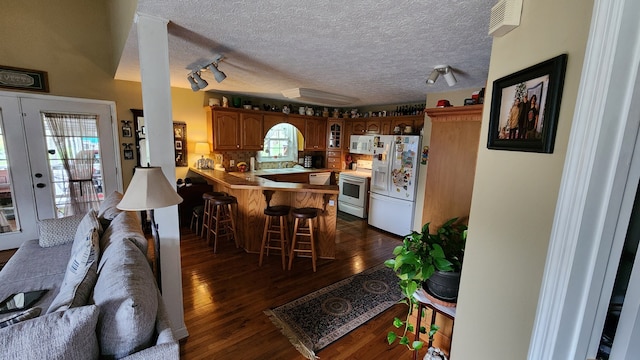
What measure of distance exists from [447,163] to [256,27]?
1.68m

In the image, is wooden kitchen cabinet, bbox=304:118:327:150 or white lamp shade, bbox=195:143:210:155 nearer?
white lamp shade, bbox=195:143:210:155

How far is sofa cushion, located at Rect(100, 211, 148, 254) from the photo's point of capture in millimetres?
1780

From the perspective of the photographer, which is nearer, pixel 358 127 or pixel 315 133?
pixel 358 127

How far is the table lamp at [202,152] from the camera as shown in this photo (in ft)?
14.9

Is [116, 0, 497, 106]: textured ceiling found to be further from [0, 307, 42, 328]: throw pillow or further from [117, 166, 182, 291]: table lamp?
[0, 307, 42, 328]: throw pillow

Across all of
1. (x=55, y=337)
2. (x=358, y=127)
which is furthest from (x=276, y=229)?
(x=358, y=127)

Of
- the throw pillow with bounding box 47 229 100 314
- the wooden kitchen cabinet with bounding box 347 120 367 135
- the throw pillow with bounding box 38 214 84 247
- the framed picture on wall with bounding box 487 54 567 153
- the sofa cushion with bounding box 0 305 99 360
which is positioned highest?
the wooden kitchen cabinet with bounding box 347 120 367 135

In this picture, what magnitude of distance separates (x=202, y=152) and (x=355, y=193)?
297 cm

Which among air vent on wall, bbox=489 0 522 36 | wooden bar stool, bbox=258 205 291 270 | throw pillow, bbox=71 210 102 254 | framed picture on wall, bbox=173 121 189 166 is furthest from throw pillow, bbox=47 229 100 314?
framed picture on wall, bbox=173 121 189 166

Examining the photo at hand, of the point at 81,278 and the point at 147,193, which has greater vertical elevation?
the point at 147,193

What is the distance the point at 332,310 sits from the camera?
7.88ft

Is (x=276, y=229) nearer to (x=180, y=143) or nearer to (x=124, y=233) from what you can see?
(x=124, y=233)

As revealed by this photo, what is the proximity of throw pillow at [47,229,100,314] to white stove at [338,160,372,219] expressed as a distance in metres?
4.09

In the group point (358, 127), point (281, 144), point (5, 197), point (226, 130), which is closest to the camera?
point (5, 197)
